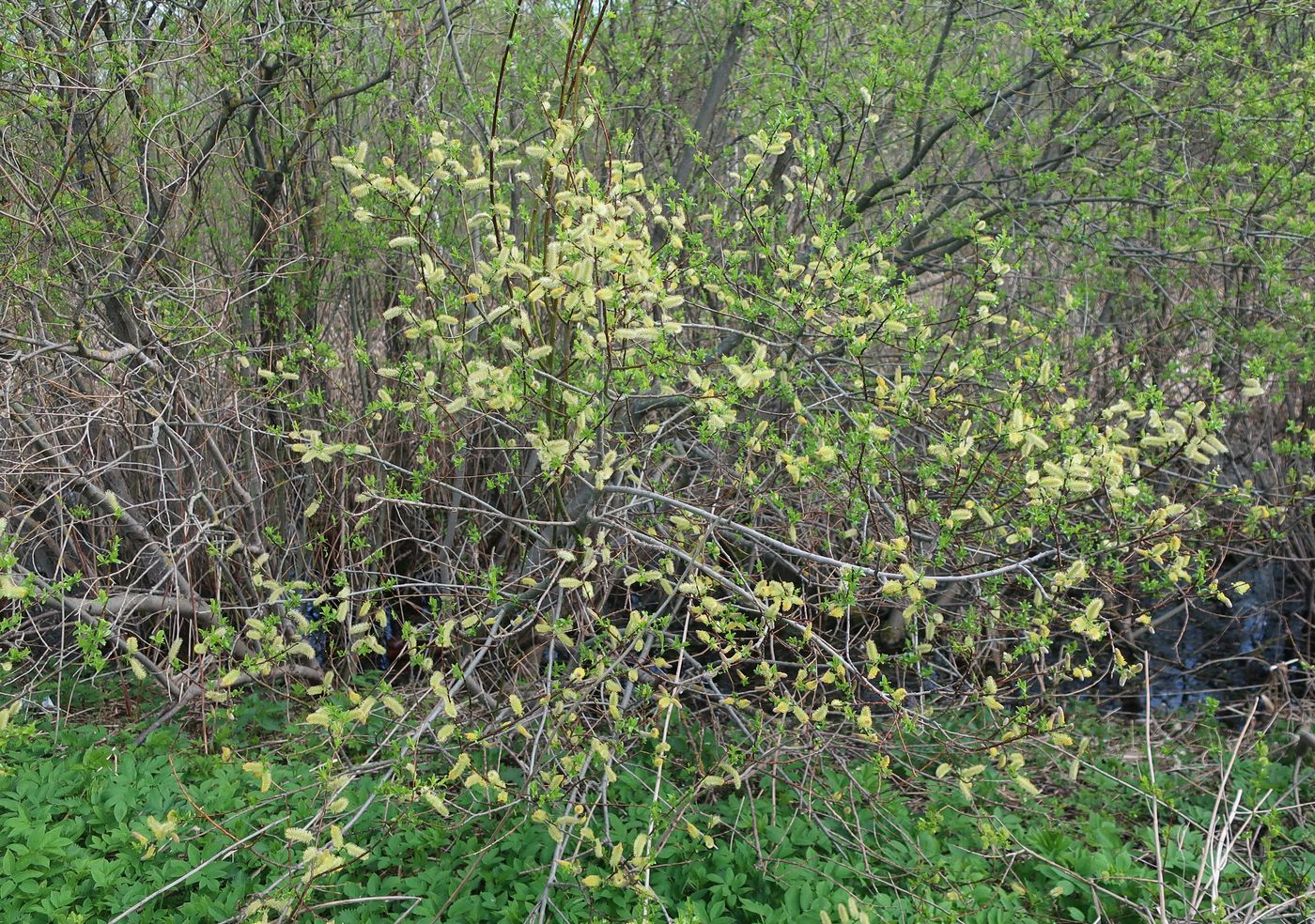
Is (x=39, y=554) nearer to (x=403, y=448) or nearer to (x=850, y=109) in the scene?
(x=403, y=448)

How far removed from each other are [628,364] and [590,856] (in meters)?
1.53

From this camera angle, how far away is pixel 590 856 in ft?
9.91

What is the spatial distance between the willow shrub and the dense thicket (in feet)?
0.11

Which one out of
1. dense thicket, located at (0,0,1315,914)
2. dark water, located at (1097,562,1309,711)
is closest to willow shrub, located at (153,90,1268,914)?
dense thicket, located at (0,0,1315,914)

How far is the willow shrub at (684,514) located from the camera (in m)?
2.64

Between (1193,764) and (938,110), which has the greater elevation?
(938,110)

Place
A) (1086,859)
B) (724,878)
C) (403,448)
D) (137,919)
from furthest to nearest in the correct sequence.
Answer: (403,448)
(1086,859)
(724,878)
(137,919)

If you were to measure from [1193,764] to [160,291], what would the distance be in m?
4.67

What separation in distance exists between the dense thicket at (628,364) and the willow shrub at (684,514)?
0.11 ft

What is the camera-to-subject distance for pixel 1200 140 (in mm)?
5027

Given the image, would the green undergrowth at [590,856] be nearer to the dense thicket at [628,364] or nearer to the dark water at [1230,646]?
the dense thicket at [628,364]

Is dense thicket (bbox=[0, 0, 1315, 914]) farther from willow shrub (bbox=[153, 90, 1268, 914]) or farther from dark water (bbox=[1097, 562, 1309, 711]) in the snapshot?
dark water (bbox=[1097, 562, 1309, 711])

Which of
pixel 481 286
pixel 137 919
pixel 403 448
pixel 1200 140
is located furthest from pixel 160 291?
pixel 1200 140

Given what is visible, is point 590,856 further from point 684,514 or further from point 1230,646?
point 1230,646
